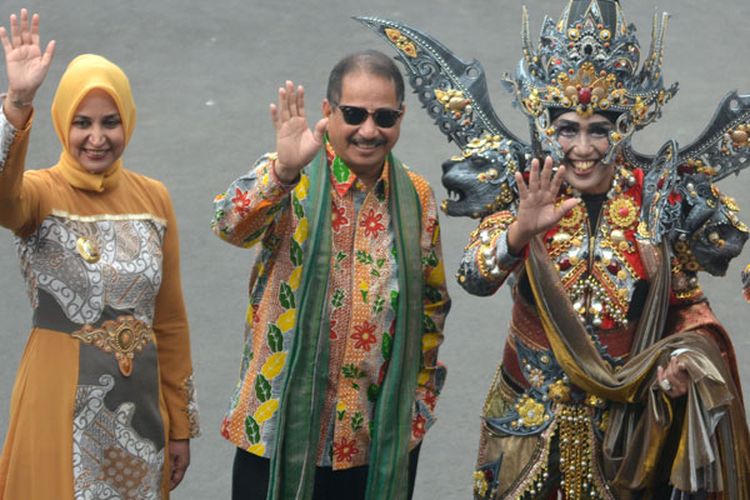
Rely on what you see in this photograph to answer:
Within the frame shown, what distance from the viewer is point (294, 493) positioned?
5031 millimetres

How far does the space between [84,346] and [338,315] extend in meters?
0.73

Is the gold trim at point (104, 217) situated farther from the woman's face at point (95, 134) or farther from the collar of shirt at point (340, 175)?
the collar of shirt at point (340, 175)

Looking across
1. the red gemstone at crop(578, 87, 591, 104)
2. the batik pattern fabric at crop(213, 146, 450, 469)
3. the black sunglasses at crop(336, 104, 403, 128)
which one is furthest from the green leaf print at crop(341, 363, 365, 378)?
the red gemstone at crop(578, 87, 591, 104)

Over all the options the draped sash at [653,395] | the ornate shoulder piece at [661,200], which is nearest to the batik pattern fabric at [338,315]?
the draped sash at [653,395]

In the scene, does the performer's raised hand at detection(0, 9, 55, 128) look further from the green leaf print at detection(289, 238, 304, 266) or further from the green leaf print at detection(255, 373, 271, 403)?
the green leaf print at detection(255, 373, 271, 403)

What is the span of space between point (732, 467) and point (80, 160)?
209 centimetres

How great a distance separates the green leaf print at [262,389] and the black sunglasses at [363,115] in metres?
0.80

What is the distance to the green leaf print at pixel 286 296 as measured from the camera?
504 centimetres

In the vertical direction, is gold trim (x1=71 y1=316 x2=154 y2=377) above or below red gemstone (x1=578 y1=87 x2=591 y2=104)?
below

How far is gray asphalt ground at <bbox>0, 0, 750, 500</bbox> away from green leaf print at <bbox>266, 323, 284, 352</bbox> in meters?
1.80

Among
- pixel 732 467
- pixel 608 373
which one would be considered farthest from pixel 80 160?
pixel 732 467

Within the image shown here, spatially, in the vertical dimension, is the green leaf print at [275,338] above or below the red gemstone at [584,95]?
below

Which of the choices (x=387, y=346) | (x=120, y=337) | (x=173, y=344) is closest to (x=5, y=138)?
(x=120, y=337)

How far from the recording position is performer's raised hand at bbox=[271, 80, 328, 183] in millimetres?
4727
